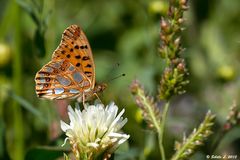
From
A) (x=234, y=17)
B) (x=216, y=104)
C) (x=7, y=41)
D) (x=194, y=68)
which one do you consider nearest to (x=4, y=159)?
→ (x=7, y=41)

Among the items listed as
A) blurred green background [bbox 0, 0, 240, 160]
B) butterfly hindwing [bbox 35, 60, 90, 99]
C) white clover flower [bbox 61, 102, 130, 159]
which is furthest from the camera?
blurred green background [bbox 0, 0, 240, 160]

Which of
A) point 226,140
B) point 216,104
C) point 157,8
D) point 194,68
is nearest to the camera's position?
point 226,140

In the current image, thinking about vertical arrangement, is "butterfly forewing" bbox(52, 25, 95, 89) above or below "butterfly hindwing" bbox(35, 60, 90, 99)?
above

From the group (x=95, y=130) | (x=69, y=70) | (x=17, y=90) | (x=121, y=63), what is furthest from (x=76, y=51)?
(x=121, y=63)

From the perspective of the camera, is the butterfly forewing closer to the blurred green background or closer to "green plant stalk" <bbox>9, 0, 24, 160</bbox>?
the blurred green background

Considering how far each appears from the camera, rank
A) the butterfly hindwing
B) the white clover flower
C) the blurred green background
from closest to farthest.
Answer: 1. the white clover flower
2. the butterfly hindwing
3. the blurred green background

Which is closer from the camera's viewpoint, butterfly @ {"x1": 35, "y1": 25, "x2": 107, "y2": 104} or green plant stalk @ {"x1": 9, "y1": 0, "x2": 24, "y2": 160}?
butterfly @ {"x1": 35, "y1": 25, "x2": 107, "y2": 104}

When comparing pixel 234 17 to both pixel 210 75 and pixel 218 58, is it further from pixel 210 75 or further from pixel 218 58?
pixel 210 75

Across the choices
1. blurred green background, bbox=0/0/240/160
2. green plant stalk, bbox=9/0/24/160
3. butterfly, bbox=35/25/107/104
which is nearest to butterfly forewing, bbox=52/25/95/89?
butterfly, bbox=35/25/107/104
